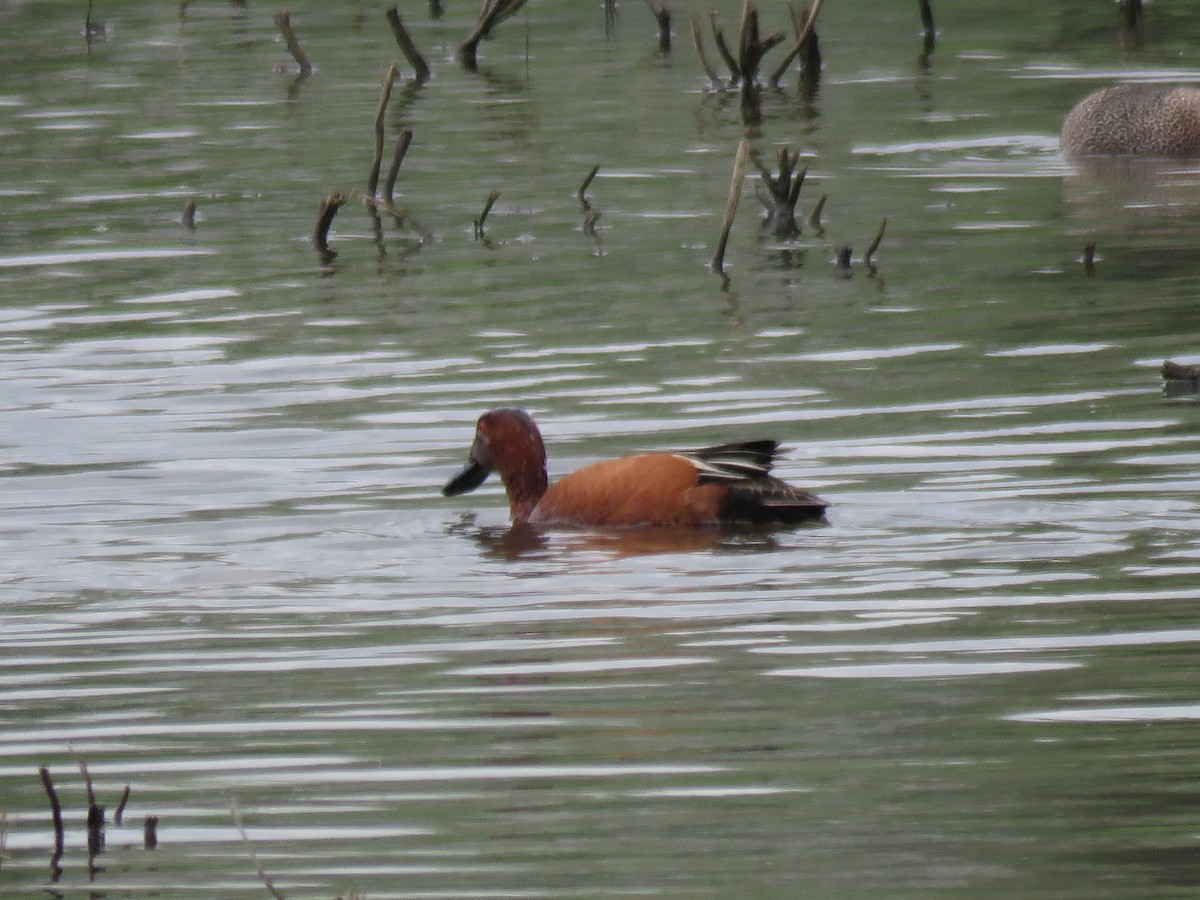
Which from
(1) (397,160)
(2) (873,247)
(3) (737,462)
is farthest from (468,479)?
(1) (397,160)

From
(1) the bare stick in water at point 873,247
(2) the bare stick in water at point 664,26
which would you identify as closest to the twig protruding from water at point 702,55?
Answer: (2) the bare stick in water at point 664,26

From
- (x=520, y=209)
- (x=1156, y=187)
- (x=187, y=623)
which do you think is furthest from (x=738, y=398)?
(x=1156, y=187)

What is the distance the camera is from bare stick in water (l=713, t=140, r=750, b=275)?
13.3 m

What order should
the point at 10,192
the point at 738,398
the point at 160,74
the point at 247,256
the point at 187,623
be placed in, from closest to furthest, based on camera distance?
the point at 187,623 < the point at 738,398 < the point at 247,256 < the point at 10,192 < the point at 160,74

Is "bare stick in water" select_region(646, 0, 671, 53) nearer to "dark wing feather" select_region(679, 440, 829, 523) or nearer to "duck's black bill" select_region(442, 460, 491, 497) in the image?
"duck's black bill" select_region(442, 460, 491, 497)

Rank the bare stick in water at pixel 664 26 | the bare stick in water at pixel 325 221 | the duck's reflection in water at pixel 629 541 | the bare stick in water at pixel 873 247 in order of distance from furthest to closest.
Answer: the bare stick in water at pixel 664 26 < the bare stick in water at pixel 325 221 < the bare stick in water at pixel 873 247 < the duck's reflection in water at pixel 629 541

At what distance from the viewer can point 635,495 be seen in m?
8.90

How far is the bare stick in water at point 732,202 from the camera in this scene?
43.8ft

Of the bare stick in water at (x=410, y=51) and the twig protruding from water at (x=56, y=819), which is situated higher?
the twig protruding from water at (x=56, y=819)

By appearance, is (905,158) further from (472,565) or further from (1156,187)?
(472,565)

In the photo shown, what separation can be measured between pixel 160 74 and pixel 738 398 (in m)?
16.7

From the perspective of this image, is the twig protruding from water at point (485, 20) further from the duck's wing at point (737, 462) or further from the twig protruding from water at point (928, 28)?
the duck's wing at point (737, 462)

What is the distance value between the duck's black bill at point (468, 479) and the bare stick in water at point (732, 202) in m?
3.99

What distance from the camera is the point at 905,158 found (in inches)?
760
